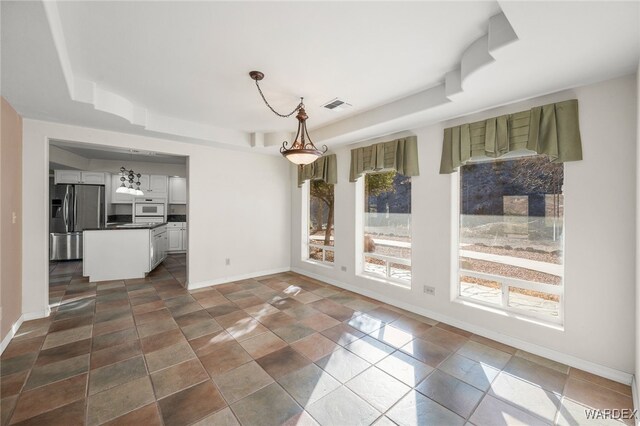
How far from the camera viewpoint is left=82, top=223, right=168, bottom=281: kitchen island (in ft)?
15.9

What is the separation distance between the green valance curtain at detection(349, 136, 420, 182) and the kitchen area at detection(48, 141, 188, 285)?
9.94 ft

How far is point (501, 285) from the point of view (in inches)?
117

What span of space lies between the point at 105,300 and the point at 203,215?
1.88m

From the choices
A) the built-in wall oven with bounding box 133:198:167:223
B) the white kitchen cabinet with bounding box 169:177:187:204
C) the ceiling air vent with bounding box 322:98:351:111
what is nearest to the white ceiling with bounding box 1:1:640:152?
the ceiling air vent with bounding box 322:98:351:111

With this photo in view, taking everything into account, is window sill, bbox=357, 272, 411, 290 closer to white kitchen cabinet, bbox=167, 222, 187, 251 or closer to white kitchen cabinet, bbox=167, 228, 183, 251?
white kitchen cabinet, bbox=167, 222, 187, 251

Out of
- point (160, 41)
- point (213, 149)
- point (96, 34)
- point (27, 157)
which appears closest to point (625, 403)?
point (160, 41)

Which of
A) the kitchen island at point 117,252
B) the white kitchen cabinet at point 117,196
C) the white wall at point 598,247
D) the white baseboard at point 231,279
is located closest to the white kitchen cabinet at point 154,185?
the white kitchen cabinet at point 117,196

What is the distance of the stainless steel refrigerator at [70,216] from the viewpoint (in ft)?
21.2

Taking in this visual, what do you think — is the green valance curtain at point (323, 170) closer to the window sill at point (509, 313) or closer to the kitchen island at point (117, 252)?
the window sill at point (509, 313)

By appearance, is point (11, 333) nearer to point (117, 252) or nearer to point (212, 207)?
point (117, 252)

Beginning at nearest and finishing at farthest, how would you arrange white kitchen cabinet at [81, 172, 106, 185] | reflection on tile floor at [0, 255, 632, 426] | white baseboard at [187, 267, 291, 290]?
reflection on tile floor at [0, 255, 632, 426] < white baseboard at [187, 267, 291, 290] < white kitchen cabinet at [81, 172, 106, 185]

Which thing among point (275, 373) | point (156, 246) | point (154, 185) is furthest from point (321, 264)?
point (154, 185)

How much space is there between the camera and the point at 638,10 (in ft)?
4.69

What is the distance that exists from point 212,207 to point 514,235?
4561 millimetres
